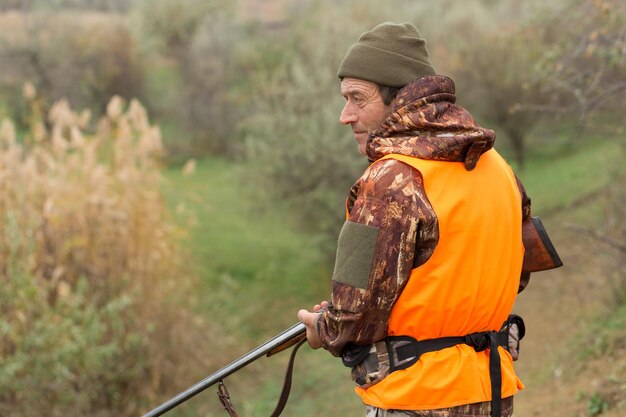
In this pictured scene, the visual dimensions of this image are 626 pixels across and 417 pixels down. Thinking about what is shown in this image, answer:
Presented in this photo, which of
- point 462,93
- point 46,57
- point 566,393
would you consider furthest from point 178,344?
point 46,57

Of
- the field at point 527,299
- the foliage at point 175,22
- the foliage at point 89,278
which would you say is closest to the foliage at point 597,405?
the field at point 527,299

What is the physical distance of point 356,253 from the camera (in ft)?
8.39

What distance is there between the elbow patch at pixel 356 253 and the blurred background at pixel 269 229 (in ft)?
9.89

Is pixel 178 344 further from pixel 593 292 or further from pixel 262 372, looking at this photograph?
pixel 593 292

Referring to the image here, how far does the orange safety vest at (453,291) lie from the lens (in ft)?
8.43

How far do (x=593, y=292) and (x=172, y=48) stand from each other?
20.8 meters

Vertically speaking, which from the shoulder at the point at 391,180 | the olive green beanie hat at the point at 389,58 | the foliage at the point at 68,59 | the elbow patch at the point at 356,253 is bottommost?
the foliage at the point at 68,59

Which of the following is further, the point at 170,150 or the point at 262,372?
the point at 170,150

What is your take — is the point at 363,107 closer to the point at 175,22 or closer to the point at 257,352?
the point at 257,352

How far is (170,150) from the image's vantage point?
2470cm

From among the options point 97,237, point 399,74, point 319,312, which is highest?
point 399,74

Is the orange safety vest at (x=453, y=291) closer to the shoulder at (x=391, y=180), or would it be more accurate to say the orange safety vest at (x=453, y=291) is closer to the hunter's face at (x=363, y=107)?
the shoulder at (x=391, y=180)

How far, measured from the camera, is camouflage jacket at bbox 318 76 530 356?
8.30ft

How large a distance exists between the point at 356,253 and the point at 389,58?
26.1 inches
